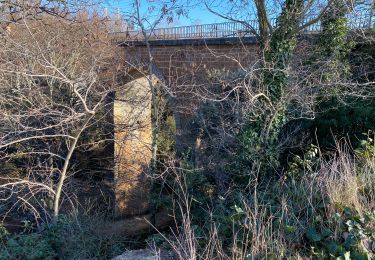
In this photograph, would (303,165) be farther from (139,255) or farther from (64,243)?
(64,243)

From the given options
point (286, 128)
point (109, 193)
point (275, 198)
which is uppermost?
point (286, 128)

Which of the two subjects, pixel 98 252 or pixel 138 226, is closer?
pixel 98 252

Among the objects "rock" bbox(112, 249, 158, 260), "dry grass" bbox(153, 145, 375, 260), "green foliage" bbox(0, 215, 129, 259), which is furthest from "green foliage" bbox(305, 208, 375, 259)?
"green foliage" bbox(0, 215, 129, 259)

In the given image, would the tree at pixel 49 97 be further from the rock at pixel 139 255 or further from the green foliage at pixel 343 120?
the green foliage at pixel 343 120

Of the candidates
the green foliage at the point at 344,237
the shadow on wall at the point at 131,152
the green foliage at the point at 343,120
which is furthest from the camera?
the green foliage at the point at 343,120

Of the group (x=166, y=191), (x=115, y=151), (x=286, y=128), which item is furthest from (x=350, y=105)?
(x=115, y=151)

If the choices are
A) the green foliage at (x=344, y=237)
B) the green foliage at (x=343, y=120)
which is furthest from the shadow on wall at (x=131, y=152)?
the green foliage at (x=344, y=237)

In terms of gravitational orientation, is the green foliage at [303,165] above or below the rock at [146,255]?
above

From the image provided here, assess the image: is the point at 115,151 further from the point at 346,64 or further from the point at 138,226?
the point at 346,64

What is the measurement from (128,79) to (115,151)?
1621 mm

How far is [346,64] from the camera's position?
910 cm

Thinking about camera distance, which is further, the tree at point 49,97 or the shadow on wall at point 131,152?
the shadow on wall at point 131,152

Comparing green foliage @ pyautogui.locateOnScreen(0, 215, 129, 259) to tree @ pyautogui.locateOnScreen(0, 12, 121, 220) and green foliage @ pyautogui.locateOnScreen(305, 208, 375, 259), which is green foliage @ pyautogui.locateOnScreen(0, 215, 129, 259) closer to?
tree @ pyautogui.locateOnScreen(0, 12, 121, 220)

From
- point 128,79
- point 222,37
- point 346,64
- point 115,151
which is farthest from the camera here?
point 222,37
